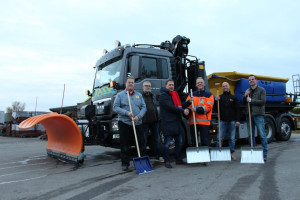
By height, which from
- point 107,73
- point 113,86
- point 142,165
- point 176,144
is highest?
point 107,73

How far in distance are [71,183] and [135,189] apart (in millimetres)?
1133

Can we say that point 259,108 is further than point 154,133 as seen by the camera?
No

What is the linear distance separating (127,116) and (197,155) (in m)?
1.59

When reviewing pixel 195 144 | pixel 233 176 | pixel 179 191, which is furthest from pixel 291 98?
pixel 179 191

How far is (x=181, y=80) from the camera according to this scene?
6.96m

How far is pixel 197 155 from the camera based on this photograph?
495 centimetres

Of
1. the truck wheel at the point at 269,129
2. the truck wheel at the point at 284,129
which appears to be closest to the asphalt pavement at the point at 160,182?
the truck wheel at the point at 269,129


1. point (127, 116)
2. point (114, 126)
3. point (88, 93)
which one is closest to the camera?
point (127, 116)

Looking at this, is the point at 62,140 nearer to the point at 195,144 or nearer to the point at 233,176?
the point at 195,144

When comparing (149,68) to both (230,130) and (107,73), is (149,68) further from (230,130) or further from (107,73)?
(230,130)

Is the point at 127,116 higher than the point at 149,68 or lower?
lower

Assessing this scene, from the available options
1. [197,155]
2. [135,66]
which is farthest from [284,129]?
[135,66]

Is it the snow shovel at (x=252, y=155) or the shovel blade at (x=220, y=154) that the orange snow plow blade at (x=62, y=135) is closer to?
the shovel blade at (x=220, y=154)

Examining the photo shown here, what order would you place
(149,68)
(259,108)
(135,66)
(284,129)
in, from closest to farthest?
(259,108)
(135,66)
(149,68)
(284,129)
